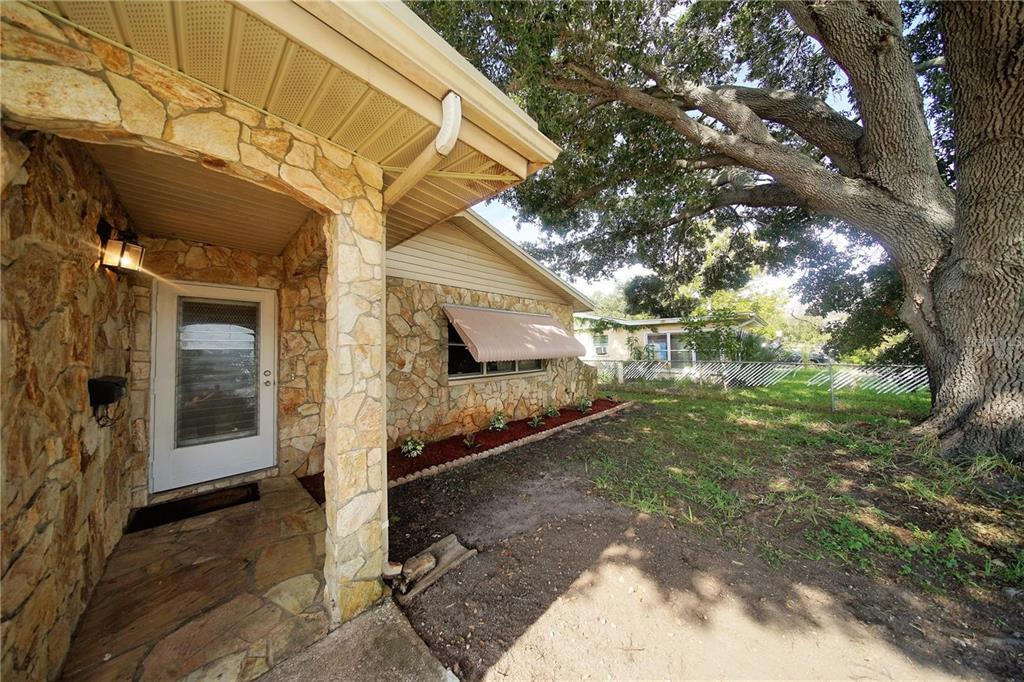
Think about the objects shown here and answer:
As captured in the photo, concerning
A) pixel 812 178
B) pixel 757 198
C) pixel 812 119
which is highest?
pixel 812 119

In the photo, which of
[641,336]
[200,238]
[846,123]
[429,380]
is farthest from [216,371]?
[641,336]

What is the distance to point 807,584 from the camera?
271cm

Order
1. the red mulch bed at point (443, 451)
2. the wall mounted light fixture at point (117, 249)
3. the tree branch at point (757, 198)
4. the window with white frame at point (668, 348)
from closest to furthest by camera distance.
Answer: the wall mounted light fixture at point (117, 249), the red mulch bed at point (443, 451), the tree branch at point (757, 198), the window with white frame at point (668, 348)

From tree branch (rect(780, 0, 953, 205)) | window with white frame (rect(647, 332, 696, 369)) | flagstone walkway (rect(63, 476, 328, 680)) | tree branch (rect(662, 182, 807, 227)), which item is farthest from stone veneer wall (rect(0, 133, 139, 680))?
window with white frame (rect(647, 332, 696, 369))

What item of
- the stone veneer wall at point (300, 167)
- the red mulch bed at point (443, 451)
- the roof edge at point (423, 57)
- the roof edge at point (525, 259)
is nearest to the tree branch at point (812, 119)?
the roof edge at point (525, 259)

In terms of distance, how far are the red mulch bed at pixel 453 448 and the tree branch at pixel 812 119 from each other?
7925mm

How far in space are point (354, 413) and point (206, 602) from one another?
6.12 feet

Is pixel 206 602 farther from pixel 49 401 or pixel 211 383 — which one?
pixel 211 383

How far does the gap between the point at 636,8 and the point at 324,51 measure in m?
6.18

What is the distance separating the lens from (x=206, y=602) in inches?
98.2

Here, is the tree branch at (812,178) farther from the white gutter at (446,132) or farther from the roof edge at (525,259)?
the white gutter at (446,132)

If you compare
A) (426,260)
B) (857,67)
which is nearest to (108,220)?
(426,260)

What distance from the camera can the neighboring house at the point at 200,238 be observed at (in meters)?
1.59

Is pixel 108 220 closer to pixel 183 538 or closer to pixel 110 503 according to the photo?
pixel 110 503
